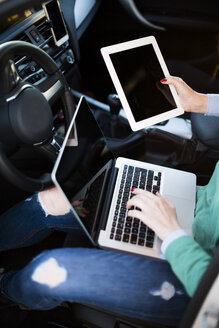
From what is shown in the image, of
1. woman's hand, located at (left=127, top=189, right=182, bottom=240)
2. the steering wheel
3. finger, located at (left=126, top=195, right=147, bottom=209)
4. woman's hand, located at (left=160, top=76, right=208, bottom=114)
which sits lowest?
woman's hand, located at (left=127, top=189, right=182, bottom=240)

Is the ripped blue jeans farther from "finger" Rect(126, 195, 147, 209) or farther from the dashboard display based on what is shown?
the dashboard display

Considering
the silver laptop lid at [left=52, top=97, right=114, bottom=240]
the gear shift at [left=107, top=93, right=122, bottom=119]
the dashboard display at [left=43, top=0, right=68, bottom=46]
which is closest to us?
the silver laptop lid at [left=52, top=97, right=114, bottom=240]

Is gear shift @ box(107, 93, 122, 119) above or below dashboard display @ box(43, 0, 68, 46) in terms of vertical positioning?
below

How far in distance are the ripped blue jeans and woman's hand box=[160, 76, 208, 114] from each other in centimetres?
60

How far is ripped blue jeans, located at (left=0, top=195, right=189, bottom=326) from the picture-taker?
0.72 m

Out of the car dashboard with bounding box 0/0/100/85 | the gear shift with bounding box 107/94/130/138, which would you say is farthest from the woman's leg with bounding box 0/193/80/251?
the gear shift with bounding box 107/94/130/138

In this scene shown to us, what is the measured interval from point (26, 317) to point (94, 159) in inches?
28.5

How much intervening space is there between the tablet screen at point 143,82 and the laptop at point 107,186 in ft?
0.56

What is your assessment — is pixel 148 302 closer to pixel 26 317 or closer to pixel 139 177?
pixel 139 177

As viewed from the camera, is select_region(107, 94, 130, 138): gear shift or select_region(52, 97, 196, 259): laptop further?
select_region(107, 94, 130, 138): gear shift

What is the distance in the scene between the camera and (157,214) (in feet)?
2.55

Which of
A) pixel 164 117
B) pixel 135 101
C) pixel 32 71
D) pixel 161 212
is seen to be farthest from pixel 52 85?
pixel 161 212

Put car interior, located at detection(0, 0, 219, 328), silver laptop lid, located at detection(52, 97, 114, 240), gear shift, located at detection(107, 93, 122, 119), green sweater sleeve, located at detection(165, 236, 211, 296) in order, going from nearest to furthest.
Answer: green sweater sleeve, located at detection(165, 236, 211, 296)
silver laptop lid, located at detection(52, 97, 114, 240)
car interior, located at detection(0, 0, 219, 328)
gear shift, located at detection(107, 93, 122, 119)

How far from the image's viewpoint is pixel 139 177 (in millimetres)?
1016
